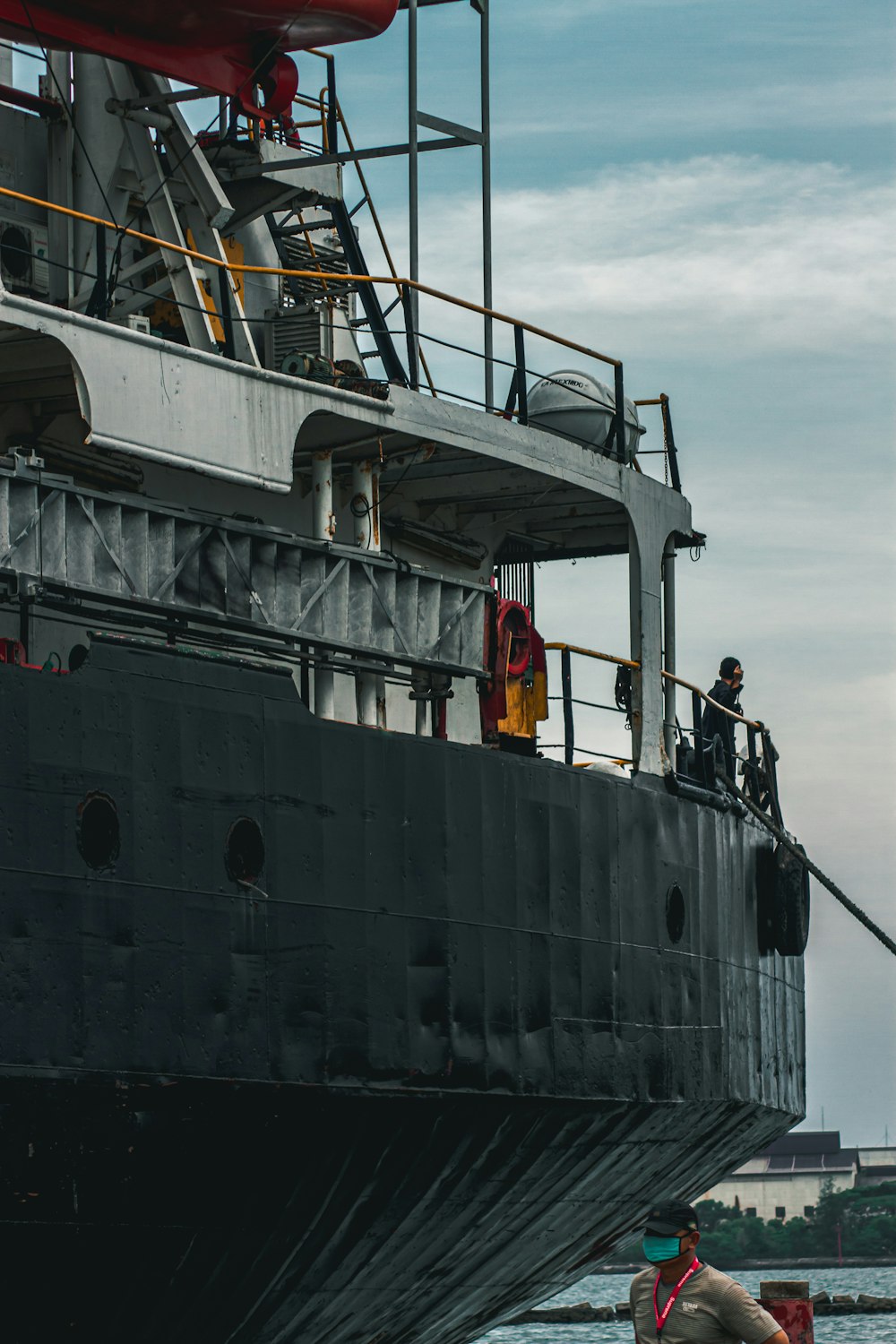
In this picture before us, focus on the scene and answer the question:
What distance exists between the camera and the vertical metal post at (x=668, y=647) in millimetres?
21016

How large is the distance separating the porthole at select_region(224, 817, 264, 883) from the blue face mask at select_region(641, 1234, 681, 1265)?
533cm

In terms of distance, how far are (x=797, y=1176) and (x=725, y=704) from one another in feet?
481

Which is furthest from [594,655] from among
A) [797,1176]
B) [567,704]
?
[797,1176]

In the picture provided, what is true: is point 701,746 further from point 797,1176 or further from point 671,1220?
point 797,1176

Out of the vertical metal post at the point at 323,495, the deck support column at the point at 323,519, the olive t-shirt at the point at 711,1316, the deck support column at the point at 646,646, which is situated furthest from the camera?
the deck support column at the point at 646,646

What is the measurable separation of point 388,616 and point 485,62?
21.9 ft

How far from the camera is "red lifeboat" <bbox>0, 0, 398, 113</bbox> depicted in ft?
57.2

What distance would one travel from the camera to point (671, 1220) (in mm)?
10102

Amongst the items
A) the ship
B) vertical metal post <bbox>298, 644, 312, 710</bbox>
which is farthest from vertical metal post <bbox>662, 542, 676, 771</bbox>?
vertical metal post <bbox>298, 644, 312, 710</bbox>

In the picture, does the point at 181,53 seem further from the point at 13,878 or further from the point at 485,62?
the point at 13,878

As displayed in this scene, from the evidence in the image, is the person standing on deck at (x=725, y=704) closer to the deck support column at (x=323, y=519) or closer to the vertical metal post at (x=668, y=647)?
the vertical metal post at (x=668, y=647)

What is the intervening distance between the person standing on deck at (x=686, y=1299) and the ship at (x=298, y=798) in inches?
187

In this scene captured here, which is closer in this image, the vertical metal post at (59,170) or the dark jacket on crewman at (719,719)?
the vertical metal post at (59,170)

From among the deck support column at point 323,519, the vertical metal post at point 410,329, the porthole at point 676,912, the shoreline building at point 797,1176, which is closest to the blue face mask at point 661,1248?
the deck support column at point 323,519
